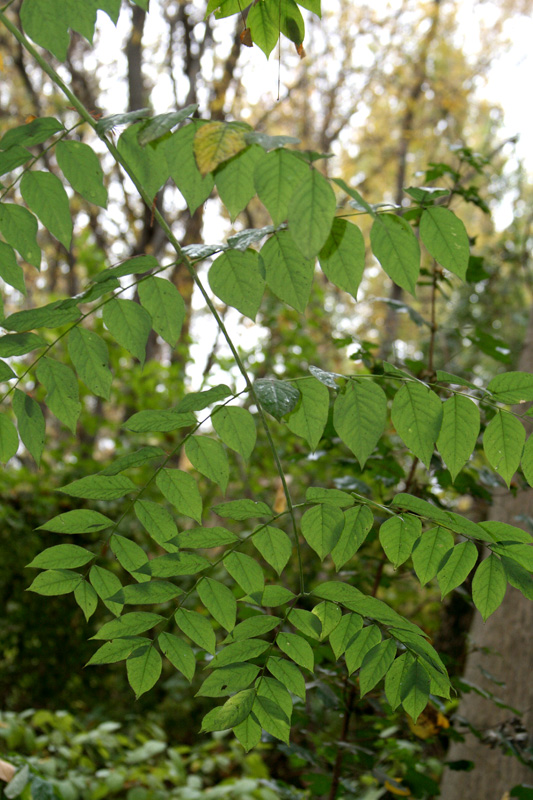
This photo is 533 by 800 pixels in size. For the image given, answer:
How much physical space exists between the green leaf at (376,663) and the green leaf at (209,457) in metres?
0.30

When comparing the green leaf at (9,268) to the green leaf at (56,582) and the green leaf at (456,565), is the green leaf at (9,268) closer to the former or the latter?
the green leaf at (56,582)

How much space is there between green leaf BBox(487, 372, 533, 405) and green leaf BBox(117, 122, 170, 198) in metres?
0.48

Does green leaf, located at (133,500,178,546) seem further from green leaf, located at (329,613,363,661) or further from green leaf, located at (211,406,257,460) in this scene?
green leaf, located at (329,613,363,661)

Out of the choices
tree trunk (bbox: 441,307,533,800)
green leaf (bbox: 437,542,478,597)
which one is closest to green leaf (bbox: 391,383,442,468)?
green leaf (bbox: 437,542,478,597)

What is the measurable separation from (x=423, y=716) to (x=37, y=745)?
4.95ft

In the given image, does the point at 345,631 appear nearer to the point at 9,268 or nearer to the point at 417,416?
the point at 417,416

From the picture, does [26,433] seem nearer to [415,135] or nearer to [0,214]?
[0,214]

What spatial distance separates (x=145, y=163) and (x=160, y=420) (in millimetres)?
311

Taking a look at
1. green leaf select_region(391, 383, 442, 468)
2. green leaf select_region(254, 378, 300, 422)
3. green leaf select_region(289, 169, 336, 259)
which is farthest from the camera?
green leaf select_region(391, 383, 442, 468)

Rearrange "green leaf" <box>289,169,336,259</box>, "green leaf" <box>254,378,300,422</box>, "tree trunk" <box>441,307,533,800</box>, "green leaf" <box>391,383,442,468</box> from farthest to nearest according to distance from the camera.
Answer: "tree trunk" <box>441,307,533,800</box> < "green leaf" <box>391,383,442,468</box> < "green leaf" <box>254,378,300,422</box> < "green leaf" <box>289,169,336,259</box>

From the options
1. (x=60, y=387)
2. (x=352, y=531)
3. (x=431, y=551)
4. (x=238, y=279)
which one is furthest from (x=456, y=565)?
(x=60, y=387)

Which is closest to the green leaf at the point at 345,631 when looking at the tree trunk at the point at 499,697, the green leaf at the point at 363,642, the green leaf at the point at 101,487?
the green leaf at the point at 363,642

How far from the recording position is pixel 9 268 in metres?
0.85

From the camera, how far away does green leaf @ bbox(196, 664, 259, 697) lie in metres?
0.79
